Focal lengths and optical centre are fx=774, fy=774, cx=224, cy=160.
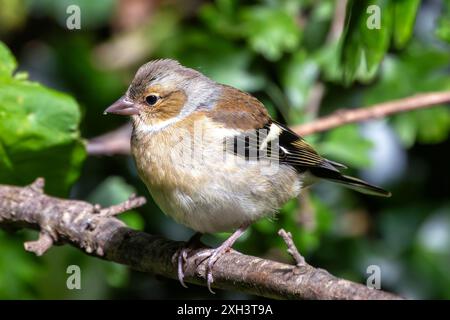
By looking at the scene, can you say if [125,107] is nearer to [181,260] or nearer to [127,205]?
[127,205]

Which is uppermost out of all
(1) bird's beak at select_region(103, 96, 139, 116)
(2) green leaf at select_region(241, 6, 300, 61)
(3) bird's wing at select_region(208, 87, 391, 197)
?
(2) green leaf at select_region(241, 6, 300, 61)

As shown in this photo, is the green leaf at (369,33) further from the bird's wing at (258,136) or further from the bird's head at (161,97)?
the bird's head at (161,97)

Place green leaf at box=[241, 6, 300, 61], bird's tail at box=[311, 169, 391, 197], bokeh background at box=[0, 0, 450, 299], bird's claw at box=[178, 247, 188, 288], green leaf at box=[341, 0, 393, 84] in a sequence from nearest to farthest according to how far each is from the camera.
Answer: green leaf at box=[341, 0, 393, 84] < bird's claw at box=[178, 247, 188, 288] < bird's tail at box=[311, 169, 391, 197] < bokeh background at box=[0, 0, 450, 299] < green leaf at box=[241, 6, 300, 61]

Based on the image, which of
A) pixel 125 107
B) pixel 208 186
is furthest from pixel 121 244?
pixel 125 107

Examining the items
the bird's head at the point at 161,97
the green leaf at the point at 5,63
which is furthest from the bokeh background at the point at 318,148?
the green leaf at the point at 5,63

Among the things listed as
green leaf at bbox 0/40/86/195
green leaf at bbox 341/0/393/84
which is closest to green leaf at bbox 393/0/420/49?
green leaf at bbox 341/0/393/84

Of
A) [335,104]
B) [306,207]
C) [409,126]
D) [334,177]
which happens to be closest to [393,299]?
[334,177]

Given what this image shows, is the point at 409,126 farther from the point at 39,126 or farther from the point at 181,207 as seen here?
the point at 39,126

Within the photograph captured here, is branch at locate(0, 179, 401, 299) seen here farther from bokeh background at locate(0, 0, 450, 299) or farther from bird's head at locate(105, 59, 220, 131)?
bird's head at locate(105, 59, 220, 131)
